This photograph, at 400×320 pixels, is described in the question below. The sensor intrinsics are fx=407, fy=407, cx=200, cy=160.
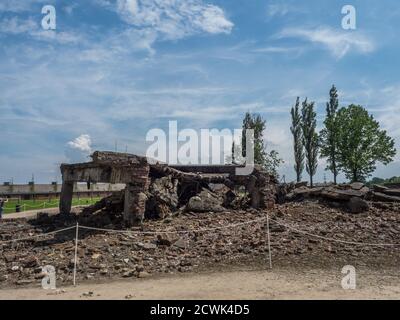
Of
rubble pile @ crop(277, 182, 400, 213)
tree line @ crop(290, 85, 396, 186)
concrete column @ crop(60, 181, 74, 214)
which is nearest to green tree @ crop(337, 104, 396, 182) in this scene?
tree line @ crop(290, 85, 396, 186)

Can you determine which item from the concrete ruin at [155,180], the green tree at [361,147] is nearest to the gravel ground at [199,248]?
the concrete ruin at [155,180]

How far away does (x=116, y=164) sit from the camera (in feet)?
46.3

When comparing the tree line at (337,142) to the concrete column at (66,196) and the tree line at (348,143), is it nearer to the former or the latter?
the tree line at (348,143)

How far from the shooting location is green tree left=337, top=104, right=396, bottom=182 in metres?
37.0

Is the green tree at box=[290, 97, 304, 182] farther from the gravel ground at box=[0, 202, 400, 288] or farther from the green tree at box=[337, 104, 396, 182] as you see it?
the gravel ground at box=[0, 202, 400, 288]

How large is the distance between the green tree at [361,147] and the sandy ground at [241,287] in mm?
28833

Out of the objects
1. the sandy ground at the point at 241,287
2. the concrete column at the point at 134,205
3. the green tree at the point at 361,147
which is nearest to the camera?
the sandy ground at the point at 241,287

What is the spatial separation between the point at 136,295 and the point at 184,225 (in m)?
5.75

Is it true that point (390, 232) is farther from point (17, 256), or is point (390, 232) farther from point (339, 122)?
point (339, 122)

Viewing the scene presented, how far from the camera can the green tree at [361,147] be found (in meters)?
37.0

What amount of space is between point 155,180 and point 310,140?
28.5 meters

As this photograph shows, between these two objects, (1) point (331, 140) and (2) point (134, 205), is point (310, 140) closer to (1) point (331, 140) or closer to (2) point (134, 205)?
(1) point (331, 140)

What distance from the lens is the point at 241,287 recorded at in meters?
8.68

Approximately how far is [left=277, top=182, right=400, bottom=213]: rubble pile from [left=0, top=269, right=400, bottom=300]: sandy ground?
5.55m
